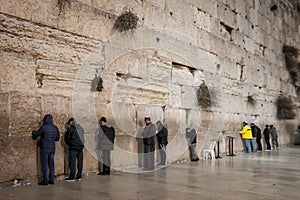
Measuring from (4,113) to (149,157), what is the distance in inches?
124

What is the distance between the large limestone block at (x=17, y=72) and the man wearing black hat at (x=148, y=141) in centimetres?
271

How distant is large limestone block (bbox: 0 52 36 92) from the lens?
5.45 meters

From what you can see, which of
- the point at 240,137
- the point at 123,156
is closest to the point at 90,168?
the point at 123,156

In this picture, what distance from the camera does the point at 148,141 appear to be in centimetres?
754

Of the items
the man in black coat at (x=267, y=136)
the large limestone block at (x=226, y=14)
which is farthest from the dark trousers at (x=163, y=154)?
the man in black coat at (x=267, y=136)

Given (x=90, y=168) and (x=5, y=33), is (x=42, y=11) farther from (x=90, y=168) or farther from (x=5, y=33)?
(x=90, y=168)

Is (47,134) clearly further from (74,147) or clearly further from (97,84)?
(97,84)

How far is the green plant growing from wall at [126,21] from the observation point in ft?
24.4

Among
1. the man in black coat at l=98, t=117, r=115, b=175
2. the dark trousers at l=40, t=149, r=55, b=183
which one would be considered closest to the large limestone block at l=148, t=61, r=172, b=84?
the man in black coat at l=98, t=117, r=115, b=175

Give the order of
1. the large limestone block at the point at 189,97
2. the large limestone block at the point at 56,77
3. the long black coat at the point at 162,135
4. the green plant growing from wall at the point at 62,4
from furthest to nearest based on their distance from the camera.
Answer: the large limestone block at the point at 189,97 < the long black coat at the point at 162,135 < the green plant growing from wall at the point at 62,4 < the large limestone block at the point at 56,77

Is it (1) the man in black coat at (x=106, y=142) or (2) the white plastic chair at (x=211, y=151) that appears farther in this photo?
(2) the white plastic chair at (x=211, y=151)

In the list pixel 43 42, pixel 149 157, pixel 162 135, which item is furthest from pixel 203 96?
pixel 43 42

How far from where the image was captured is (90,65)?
688 cm

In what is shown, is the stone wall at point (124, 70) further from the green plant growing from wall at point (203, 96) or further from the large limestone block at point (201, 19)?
the green plant growing from wall at point (203, 96)
